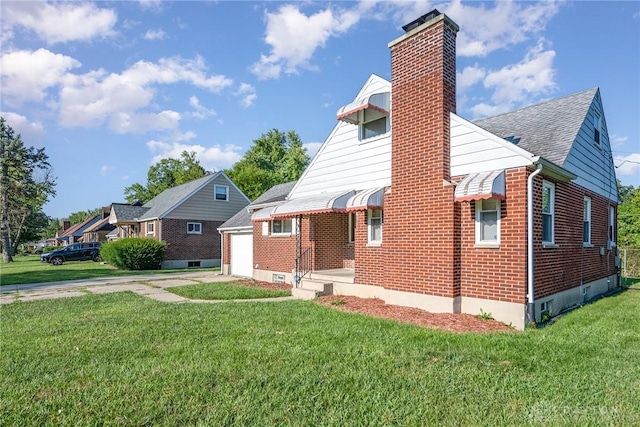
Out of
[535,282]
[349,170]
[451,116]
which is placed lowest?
[535,282]

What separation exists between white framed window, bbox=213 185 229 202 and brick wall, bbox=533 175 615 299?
25732 mm

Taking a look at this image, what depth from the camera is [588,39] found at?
1188cm

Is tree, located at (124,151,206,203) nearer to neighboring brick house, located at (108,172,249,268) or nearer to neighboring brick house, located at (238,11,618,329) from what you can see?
neighboring brick house, located at (108,172,249,268)

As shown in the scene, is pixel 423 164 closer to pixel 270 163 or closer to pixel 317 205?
pixel 317 205

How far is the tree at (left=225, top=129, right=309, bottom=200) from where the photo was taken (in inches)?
1907

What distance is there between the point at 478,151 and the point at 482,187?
4.21ft

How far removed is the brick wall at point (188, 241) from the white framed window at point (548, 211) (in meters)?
25.5

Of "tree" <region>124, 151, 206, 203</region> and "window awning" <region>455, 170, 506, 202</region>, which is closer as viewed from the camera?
"window awning" <region>455, 170, 506, 202</region>

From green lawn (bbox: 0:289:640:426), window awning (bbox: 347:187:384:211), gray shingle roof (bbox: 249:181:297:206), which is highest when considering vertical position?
gray shingle roof (bbox: 249:181:297:206)

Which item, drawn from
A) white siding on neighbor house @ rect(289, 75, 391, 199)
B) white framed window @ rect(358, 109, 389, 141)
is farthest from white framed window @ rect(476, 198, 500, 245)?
white framed window @ rect(358, 109, 389, 141)

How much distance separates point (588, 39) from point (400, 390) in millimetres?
13360

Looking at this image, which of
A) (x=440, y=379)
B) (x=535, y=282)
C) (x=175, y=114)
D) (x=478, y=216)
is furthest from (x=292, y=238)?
(x=175, y=114)

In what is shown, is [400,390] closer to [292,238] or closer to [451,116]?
[451,116]

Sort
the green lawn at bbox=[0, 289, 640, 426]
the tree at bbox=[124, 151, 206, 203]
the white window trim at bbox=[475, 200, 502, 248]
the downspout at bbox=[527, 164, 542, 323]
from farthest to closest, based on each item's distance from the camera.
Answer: the tree at bbox=[124, 151, 206, 203]
the white window trim at bbox=[475, 200, 502, 248]
the downspout at bbox=[527, 164, 542, 323]
the green lawn at bbox=[0, 289, 640, 426]
